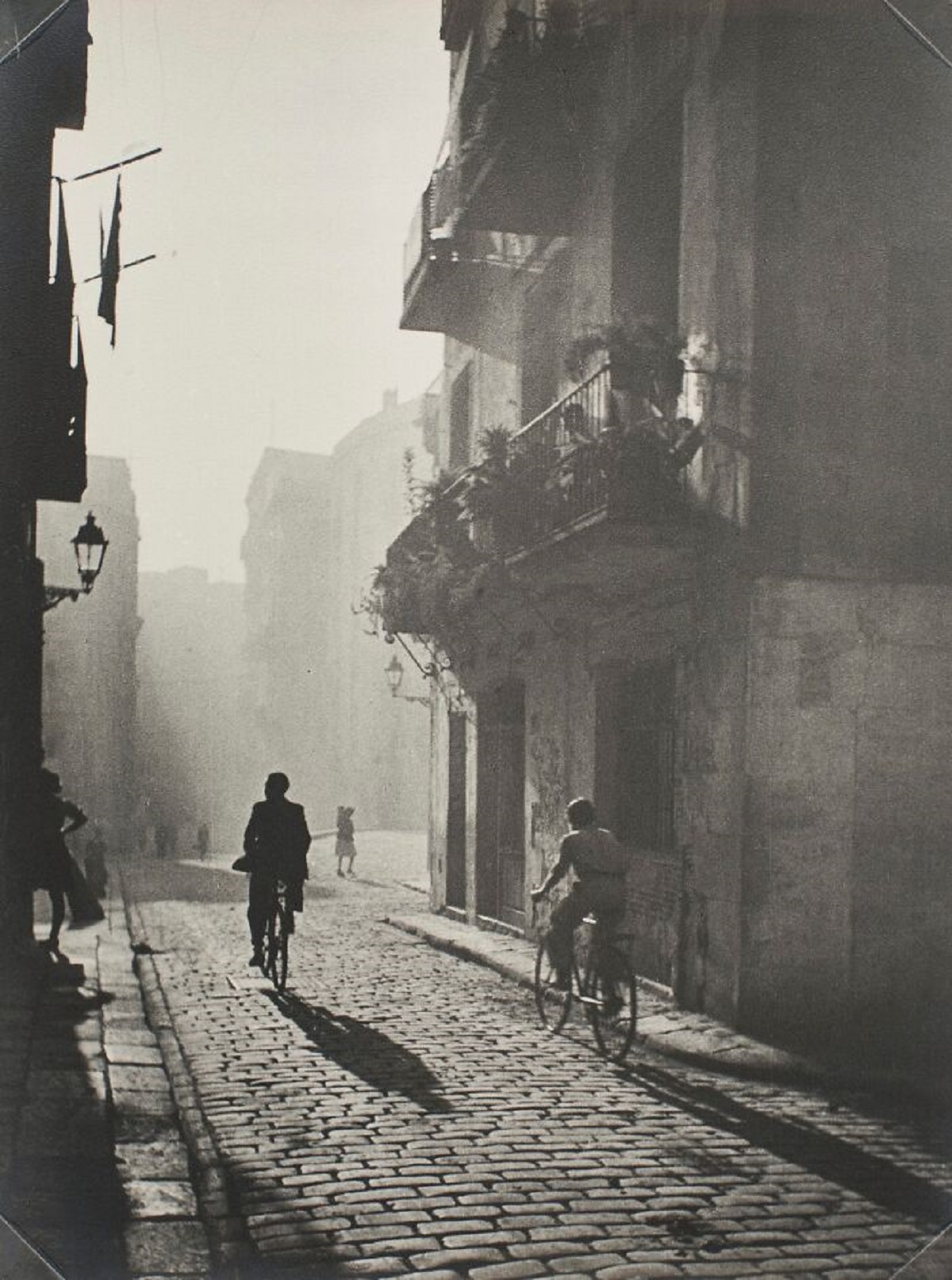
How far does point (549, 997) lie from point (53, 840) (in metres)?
4.20

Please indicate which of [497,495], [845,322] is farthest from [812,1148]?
[845,322]

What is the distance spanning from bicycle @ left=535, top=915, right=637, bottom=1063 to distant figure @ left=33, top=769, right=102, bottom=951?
423cm

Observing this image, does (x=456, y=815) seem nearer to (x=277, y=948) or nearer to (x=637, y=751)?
(x=277, y=948)

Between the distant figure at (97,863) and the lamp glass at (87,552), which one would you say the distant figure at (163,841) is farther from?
the lamp glass at (87,552)

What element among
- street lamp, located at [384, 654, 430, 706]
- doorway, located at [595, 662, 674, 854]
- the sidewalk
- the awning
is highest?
the awning

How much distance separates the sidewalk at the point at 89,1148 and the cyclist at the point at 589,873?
2.06 m

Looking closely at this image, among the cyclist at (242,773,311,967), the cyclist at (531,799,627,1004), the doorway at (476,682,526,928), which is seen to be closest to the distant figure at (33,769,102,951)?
the doorway at (476,682,526,928)

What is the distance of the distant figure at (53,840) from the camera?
9.46 meters

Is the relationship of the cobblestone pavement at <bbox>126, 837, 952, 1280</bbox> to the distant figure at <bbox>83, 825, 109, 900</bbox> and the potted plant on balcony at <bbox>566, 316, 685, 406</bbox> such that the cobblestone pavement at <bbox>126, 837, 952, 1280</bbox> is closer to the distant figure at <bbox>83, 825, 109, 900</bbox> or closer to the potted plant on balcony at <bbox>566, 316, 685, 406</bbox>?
the distant figure at <bbox>83, 825, 109, 900</bbox>

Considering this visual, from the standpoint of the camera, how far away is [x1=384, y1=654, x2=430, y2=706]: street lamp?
744 centimetres

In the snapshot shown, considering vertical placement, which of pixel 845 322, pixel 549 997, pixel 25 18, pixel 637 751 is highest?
pixel 25 18

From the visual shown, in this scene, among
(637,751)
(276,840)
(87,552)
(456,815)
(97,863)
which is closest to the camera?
(276,840)

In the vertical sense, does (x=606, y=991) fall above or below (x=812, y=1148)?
above

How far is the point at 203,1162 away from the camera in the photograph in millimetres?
4875
